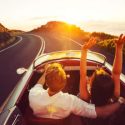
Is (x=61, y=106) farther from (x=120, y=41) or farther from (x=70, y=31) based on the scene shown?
(x=70, y=31)

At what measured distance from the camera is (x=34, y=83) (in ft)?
17.5

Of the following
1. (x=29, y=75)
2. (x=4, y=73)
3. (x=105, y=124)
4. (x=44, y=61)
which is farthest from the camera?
(x=4, y=73)

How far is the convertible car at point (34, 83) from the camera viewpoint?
3896mm

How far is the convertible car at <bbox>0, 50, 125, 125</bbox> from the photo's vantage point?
3.90 meters

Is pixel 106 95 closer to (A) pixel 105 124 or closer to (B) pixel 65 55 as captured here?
(A) pixel 105 124

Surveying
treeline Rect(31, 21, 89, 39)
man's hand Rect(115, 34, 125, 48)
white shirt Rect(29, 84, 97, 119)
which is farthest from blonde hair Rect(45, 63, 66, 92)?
treeline Rect(31, 21, 89, 39)

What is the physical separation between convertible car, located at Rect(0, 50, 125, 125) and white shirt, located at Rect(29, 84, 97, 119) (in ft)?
0.28

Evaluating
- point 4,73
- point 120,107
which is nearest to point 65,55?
point 120,107

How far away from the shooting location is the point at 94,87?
3.75m

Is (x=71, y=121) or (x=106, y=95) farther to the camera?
(x=71, y=121)

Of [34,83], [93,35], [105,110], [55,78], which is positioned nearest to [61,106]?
[55,78]

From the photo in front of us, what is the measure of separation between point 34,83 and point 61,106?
1.60 m

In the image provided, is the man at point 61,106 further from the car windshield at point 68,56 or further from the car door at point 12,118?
the car windshield at point 68,56

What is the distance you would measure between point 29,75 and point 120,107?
1.66m
